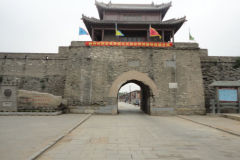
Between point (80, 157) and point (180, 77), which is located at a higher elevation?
point (180, 77)

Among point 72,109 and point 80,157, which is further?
point 72,109

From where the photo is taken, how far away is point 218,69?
1085cm

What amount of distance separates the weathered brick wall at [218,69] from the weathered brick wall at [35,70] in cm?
1141

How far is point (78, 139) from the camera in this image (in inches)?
→ 133

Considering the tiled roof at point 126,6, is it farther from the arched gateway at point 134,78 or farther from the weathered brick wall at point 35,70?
the arched gateway at point 134,78

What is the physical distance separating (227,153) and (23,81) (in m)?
13.3

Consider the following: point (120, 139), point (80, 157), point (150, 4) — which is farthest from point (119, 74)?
point (150, 4)

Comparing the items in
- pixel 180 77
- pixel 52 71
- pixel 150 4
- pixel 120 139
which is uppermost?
pixel 150 4

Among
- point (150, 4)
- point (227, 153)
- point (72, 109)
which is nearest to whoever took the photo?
point (227, 153)

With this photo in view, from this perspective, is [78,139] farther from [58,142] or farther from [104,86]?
[104,86]

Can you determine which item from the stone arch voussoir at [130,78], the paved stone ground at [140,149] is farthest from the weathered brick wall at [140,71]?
the paved stone ground at [140,149]

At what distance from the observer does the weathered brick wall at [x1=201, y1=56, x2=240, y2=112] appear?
35.1 ft

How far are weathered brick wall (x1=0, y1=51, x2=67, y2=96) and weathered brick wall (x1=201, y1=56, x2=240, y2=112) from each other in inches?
449

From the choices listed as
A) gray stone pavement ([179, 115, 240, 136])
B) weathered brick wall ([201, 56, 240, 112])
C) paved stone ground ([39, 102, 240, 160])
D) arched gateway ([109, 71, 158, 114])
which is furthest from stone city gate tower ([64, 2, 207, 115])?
paved stone ground ([39, 102, 240, 160])
